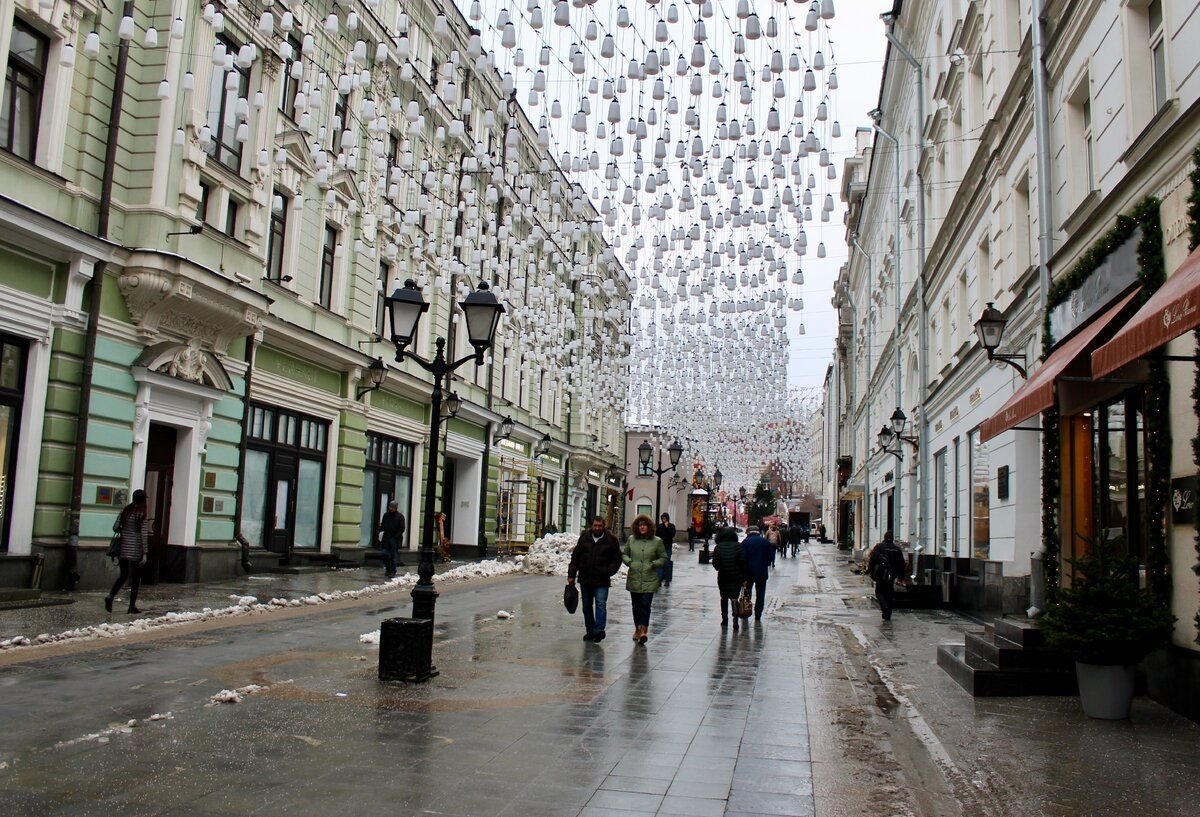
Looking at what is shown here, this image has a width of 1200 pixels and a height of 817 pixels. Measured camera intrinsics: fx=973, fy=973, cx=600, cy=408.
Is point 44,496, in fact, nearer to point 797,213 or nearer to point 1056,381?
point 797,213

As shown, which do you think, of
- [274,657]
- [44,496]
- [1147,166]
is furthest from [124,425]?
[1147,166]

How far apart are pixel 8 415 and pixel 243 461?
565cm

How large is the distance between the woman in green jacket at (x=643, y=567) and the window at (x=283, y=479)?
33.3 feet

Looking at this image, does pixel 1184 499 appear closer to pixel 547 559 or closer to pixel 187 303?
pixel 187 303

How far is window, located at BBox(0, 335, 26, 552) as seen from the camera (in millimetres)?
14117

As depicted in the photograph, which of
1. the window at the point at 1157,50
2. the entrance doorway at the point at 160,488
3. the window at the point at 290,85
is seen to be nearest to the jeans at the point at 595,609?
the window at the point at 1157,50

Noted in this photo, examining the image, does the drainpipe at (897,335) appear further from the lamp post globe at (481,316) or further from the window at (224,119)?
the lamp post globe at (481,316)

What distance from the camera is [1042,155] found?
13.6m

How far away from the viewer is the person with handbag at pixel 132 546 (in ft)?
41.8

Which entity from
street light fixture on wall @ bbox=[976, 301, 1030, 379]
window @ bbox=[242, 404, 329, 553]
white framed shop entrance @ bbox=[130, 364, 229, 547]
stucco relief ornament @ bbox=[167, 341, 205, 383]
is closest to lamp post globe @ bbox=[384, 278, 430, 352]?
white framed shop entrance @ bbox=[130, 364, 229, 547]

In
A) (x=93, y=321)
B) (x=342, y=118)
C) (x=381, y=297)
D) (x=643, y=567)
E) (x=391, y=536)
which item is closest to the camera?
(x=643, y=567)

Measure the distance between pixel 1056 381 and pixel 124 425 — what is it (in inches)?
551

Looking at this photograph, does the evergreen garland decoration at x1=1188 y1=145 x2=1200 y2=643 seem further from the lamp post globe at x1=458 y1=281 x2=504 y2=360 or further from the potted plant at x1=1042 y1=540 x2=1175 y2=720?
the lamp post globe at x1=458 y1=281 x2=504 y2=360

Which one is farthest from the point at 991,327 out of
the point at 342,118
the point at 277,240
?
the point at 342,118
